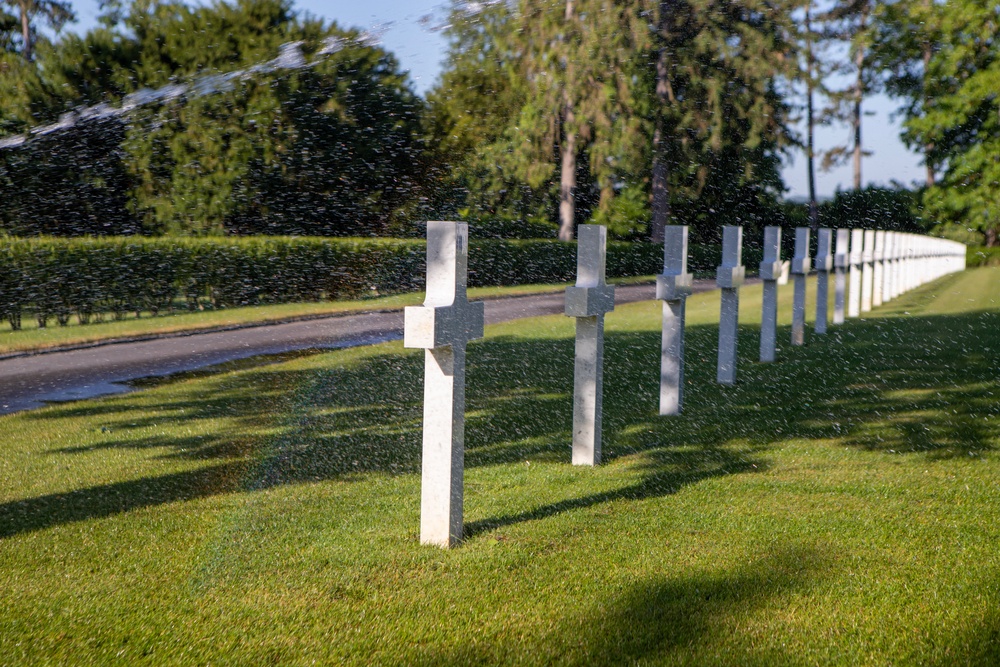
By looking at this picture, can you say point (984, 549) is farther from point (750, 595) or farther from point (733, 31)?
point (733, 31)

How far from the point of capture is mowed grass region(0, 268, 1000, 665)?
10.2 ft

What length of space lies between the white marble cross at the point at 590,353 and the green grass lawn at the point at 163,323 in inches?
369

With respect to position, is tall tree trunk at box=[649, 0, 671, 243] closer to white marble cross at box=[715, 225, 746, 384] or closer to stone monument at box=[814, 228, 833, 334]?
stone monument at box=[814, 228, 833, 334]

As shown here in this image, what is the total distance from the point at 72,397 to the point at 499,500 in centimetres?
546

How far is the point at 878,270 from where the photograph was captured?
58.8 feet

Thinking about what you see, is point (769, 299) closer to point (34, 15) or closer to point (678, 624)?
point (678, 624)

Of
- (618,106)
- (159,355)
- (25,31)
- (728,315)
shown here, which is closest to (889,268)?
(728,315)

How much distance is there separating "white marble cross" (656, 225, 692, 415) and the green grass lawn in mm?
8848

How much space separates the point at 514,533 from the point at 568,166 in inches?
1080

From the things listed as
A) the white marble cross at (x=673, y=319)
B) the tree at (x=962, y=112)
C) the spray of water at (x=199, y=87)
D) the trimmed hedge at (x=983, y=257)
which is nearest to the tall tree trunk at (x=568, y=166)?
the spray of water at (x=199, y=87)

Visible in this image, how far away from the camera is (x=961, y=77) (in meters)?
33.1

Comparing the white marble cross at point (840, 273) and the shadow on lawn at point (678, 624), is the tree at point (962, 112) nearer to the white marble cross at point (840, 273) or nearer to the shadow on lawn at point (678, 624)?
the white marble cross at point (840, 273)

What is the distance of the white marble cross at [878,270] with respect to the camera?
17.3 m

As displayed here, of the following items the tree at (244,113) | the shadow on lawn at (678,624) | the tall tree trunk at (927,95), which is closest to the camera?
the shadow on lawn at (678,624)
